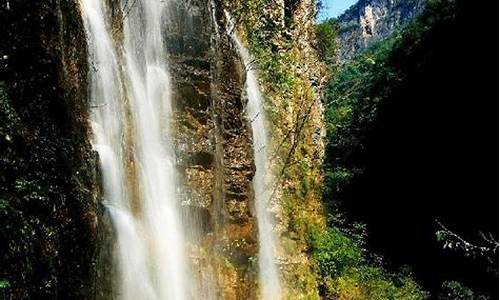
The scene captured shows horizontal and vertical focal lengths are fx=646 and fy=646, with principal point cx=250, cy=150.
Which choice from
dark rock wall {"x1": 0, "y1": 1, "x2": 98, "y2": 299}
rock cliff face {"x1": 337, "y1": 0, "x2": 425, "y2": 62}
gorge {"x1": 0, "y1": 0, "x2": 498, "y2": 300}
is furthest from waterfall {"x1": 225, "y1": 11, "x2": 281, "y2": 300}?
rock cliff face {"x1": 337, "y1": 0, "x2": 425, "y2": 62}

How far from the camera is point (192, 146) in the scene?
444 inches

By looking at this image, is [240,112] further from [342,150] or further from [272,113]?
[342,150]

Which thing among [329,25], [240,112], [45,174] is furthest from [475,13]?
[45,174]

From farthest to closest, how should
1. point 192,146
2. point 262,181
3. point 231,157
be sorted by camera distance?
point 262,181 < point 231,157 < point 192,146

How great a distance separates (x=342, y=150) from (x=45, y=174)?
21932 millimetres

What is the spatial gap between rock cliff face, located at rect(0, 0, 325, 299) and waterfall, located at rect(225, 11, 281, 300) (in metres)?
0.36

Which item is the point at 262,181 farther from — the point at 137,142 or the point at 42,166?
the point at 42,166

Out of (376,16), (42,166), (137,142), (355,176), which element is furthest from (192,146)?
(376,16)

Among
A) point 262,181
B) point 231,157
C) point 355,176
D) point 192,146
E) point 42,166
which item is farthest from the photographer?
point 355,176

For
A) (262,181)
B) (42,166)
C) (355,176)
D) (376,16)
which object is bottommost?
(42,166)

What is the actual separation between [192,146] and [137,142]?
1.62 m

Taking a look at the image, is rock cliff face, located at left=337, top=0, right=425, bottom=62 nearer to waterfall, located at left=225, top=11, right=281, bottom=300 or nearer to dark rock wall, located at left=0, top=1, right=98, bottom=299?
waterfall, located at left=225, top=11, right=281, bottom=300

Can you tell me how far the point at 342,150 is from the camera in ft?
89.7

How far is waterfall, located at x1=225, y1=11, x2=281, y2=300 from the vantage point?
1554cm
